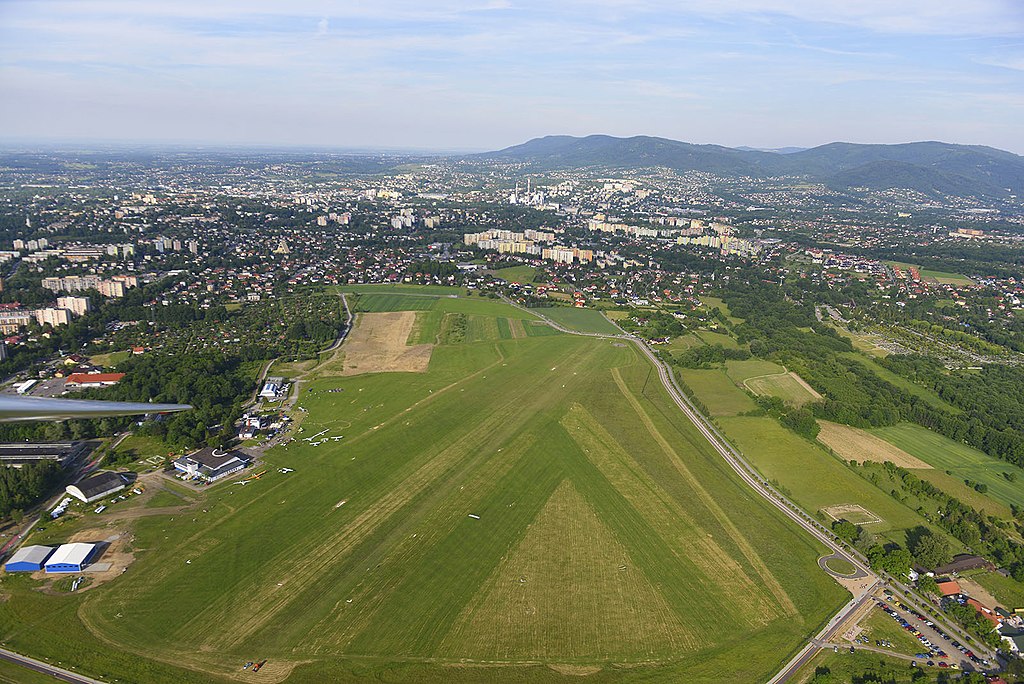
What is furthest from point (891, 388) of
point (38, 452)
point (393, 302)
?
point (38, 452)

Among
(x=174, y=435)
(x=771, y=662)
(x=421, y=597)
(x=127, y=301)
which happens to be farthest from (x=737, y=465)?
(x=127, y=301)

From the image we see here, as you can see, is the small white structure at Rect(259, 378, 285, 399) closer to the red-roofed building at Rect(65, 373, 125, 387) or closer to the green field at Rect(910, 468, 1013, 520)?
the red-roofed building at Rect(65, 373, 125, 387)

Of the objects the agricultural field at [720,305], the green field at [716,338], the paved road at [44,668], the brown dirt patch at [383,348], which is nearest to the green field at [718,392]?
the green field at [716,338]

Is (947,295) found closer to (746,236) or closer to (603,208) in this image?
(746,236)

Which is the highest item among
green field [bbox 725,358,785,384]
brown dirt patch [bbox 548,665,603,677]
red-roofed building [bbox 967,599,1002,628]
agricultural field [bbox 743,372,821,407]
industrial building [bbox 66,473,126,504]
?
industrial building [bbox 66,473,126,504]

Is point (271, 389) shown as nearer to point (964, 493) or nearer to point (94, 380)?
point (94, 380)

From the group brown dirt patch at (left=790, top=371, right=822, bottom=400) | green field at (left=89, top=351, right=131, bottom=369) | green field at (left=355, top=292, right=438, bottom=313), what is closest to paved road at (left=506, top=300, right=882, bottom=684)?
brown dirt patch at (left=790, top=371, right=822, bottom=400)

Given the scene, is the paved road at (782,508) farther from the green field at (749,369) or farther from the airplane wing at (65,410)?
the airplane wing at (65,410)

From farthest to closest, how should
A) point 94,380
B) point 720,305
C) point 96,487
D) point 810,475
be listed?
point 720,305, point 94,380, point 810,475, point 96,487
